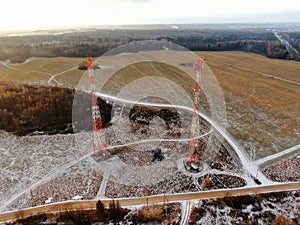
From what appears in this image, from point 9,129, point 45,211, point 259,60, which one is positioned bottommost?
point 45,211

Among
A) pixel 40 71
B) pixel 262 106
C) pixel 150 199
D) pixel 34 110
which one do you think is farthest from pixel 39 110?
pixel 262 106

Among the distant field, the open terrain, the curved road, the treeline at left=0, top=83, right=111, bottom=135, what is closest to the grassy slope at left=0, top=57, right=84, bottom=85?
the distant field

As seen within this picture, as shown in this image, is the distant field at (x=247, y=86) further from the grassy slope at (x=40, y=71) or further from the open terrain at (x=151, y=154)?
the open terrain at (x=151, y=154)

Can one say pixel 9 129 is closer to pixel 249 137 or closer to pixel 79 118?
pixel 79 118

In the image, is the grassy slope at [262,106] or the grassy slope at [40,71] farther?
the grassy slope at [40,71]

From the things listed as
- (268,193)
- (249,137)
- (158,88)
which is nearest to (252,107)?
(249,137)

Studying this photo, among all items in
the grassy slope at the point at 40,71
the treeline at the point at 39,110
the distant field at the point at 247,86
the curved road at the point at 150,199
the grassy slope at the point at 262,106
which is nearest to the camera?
the curved road at the point at 150,199

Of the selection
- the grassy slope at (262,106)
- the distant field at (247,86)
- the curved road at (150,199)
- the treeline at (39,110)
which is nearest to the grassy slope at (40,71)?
the distant field at (247,86)

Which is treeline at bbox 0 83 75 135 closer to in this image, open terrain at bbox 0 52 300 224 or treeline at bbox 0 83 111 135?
treeline at bbox 0 83 111 135
